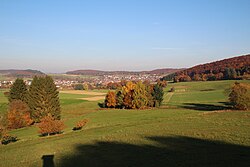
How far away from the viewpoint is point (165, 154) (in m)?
17.6

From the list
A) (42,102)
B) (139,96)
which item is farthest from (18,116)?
(139,96)

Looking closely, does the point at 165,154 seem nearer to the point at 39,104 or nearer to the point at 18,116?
the point at 18,116

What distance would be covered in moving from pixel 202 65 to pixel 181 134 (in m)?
150

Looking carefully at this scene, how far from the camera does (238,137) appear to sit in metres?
20.8

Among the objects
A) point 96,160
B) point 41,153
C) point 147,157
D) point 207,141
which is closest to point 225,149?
point 207,141

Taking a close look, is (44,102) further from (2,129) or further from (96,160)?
(96,160)

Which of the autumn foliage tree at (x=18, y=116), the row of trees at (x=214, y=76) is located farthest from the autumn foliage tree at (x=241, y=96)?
the row of trees at (x=214, y=76)

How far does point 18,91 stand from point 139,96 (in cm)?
3397

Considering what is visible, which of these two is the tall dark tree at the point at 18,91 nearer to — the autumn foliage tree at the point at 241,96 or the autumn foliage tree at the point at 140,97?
the autumn foliage tree at the point at 140,97

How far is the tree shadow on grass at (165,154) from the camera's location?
14844 mm

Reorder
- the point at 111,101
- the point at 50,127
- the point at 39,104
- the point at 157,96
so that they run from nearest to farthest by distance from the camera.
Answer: the point at 50,127 → the point at 39,104 → the point at 157,96 → the point at 111,101

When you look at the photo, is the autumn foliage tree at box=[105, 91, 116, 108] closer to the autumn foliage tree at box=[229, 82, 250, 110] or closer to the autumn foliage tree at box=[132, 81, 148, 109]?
the autumn foliage tree at box=[132, 81, 148, 109]

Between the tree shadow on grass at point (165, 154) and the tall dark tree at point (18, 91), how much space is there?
47.2 metres

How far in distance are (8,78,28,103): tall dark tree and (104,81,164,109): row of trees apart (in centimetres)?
2683
